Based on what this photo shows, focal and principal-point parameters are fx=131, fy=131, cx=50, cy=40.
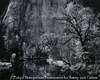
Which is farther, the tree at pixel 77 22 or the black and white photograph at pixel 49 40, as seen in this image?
the tree at pixel 77 22

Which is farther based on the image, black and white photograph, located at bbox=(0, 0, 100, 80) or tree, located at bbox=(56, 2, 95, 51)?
tree, located at bbox=(56, 2, 95, 51)

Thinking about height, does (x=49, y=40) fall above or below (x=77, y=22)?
below

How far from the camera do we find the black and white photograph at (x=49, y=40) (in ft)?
11.8

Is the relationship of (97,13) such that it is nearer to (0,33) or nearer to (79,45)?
(79,45)

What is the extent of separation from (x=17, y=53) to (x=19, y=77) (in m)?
0.66

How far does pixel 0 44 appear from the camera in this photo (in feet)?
12.2

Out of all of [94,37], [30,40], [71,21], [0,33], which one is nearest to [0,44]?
[0,33]

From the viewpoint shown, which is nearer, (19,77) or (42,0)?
(19,77)

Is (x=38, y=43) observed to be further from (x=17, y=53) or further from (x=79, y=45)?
(x=79, y=45)

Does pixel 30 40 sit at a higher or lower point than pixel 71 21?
lower

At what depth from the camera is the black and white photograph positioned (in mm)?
3605

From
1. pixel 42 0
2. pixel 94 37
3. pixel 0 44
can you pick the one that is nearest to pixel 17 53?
pixel 0 44

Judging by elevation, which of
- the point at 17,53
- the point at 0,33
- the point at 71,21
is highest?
the point at 71,21

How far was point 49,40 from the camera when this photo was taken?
12.1ft
